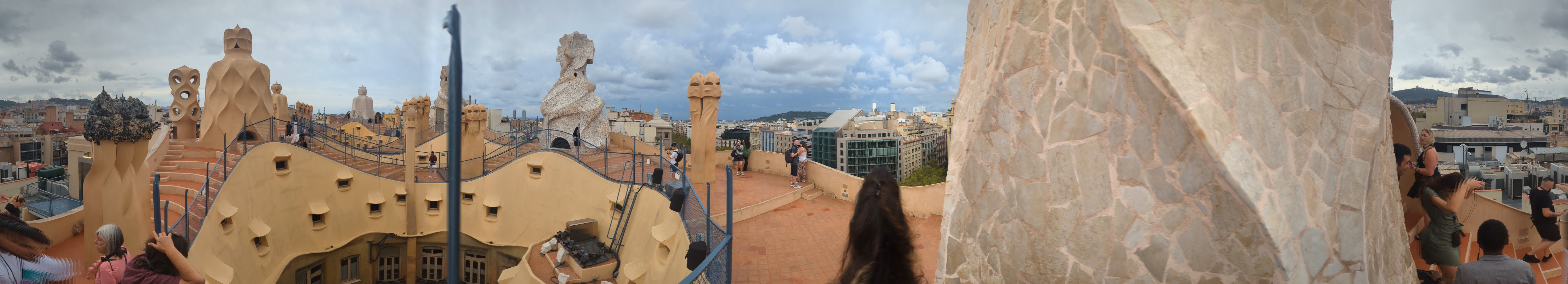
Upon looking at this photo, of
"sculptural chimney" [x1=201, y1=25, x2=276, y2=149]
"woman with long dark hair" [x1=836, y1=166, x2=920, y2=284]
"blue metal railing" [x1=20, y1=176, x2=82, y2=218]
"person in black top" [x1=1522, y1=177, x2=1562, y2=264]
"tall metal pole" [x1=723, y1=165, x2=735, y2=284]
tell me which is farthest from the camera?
"sculptural chimney" [x1=201, y1=25, x2=276, y2=149]

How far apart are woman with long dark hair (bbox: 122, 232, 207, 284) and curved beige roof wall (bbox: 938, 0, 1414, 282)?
182 inches

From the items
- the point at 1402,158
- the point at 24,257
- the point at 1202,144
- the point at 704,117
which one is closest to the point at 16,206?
the point at 24,257

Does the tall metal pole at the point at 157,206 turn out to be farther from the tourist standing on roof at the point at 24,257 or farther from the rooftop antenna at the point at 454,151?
the rooftop antenna at the point at 454,151

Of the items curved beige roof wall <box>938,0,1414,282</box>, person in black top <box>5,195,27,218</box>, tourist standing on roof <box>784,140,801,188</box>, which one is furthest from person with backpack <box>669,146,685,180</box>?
curved beige roof wall <box>938,0,1414,282</box>

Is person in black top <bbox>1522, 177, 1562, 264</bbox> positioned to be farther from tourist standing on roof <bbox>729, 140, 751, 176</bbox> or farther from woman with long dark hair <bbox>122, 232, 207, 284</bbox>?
tourist standing on roof <bbox>729, 140, 751, 176</bbox>

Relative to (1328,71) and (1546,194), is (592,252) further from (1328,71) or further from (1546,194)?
(1546,194)

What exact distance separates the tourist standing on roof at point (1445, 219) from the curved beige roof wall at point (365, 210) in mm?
6665

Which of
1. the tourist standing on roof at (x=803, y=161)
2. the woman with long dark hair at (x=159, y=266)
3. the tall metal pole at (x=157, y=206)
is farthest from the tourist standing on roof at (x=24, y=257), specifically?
the tourist standing on roof at (x=803, y=161)

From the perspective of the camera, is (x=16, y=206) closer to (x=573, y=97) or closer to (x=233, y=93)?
(x=233, y=93)

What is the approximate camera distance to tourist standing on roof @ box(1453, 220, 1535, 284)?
8.51 feet

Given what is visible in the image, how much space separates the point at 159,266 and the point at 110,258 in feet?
1.98

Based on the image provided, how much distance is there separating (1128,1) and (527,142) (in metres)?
14.7

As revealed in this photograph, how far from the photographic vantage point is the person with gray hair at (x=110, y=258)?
3438 mm

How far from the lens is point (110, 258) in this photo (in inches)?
139
